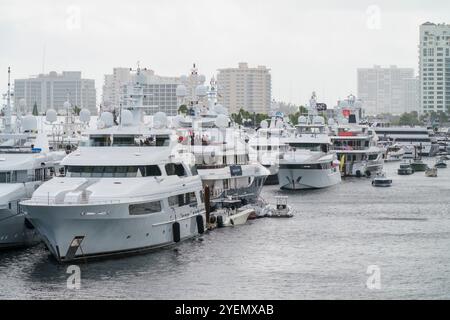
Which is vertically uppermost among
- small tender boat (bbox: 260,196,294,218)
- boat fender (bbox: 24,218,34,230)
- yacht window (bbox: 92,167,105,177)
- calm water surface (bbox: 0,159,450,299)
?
yacht window (bbox: 92,167,105,177)

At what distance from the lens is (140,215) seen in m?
48.4

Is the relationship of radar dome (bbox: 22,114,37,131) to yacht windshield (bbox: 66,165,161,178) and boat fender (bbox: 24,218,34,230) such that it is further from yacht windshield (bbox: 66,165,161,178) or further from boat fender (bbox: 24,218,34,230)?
boat fender (bbox: 24,218,34,230)

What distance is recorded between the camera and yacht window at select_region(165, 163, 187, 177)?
53.4 m

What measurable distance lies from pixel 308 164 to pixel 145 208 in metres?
49.3

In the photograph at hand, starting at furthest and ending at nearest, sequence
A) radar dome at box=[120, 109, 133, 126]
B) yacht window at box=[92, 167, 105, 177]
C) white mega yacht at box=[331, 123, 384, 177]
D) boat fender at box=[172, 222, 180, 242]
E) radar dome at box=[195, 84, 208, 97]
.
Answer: white mega yacht at box=[331, 123, 384, 177] < radar dome at box=[195, 84, 208, 97] < radar dome at box=[120, 109, 133, 126] < boat fender at box=[172, 222, 180, 242] < yacht window at box=[92, 167, 105, 177]

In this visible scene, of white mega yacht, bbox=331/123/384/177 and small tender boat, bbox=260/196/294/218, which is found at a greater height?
white mega yacht, bbox=331/123/384/177

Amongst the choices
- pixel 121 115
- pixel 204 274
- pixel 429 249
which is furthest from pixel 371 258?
pixel 121 115

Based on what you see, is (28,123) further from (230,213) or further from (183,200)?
(230,213)

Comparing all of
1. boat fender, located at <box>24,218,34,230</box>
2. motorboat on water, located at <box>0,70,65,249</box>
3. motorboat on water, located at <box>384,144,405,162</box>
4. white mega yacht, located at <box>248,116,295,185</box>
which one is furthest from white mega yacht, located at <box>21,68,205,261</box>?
motorboat on water, located at <box>384,144,405,162</box>

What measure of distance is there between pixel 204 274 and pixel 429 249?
50.4 feet

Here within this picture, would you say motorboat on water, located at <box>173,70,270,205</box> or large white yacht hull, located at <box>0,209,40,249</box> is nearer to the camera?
large white yacht hull, located at <box>0,209,40,249</box>

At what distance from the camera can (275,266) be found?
4722 cm

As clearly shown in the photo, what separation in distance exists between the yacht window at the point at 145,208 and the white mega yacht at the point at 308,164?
46.1m
